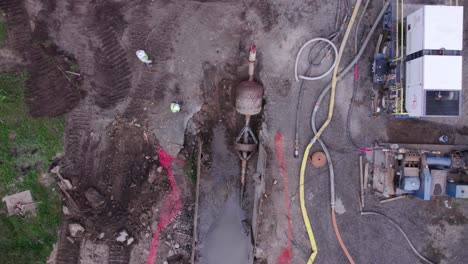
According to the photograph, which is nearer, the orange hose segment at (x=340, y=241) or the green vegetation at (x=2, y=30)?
the green vegetation at (x=2, y=30)

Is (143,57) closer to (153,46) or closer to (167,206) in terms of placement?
(153,46)

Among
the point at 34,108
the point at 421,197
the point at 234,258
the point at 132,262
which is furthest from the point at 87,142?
the point at 421,197

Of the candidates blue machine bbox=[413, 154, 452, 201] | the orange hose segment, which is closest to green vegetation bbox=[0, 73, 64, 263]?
the orange hose segment

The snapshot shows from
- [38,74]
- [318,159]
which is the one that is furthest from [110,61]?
[318,159]

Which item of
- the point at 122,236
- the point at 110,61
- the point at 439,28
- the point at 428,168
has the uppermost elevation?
the point at 439,28

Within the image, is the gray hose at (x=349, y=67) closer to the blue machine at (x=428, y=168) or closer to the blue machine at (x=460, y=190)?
the blue machine at (x=428, y=168)

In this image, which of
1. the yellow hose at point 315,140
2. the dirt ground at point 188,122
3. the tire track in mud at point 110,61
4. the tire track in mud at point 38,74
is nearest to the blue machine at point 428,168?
the dirt ground at point 188,122

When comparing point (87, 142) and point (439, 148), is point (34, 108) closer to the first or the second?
point (87, 142)
